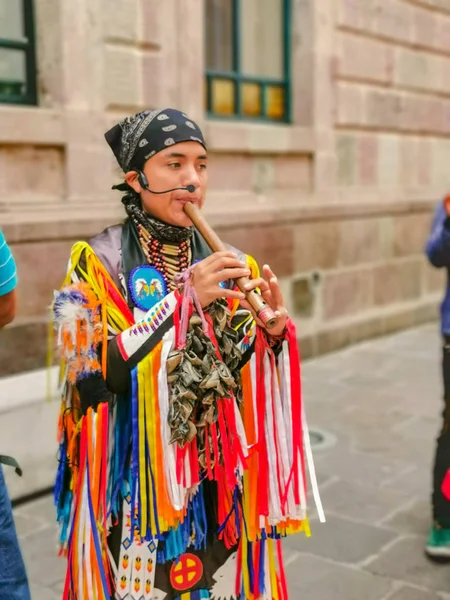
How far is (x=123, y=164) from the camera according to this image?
6.63 ft

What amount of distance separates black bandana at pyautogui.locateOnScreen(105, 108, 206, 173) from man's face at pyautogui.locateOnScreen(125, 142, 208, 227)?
18 mm

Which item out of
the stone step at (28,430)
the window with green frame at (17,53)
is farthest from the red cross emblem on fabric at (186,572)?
the window with green frame at (17,53)

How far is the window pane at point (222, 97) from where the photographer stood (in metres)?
6.22

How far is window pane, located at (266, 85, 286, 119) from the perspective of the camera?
6.79 meters

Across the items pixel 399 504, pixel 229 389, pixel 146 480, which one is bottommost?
pixel 399 504

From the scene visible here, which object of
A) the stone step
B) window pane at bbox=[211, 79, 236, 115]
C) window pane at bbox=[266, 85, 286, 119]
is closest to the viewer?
the stone step

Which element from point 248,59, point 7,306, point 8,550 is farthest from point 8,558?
point 248,59

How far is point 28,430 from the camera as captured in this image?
390 centimetres

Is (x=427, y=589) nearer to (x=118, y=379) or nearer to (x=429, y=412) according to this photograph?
(x=118, y=379)

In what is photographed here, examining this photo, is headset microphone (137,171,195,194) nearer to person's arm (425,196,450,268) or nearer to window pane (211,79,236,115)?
person's arm (425,196,450,268)

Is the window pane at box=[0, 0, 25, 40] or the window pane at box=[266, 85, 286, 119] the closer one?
the window pane at box=[0, 0, 25, 40]

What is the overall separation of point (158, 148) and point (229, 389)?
2.14 feet

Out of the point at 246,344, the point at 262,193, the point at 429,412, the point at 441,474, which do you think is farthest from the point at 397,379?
the point at 246,344

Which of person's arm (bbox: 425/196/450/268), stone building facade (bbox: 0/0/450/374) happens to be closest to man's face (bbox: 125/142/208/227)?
person's arm (bbox: 425/196/450/268)
